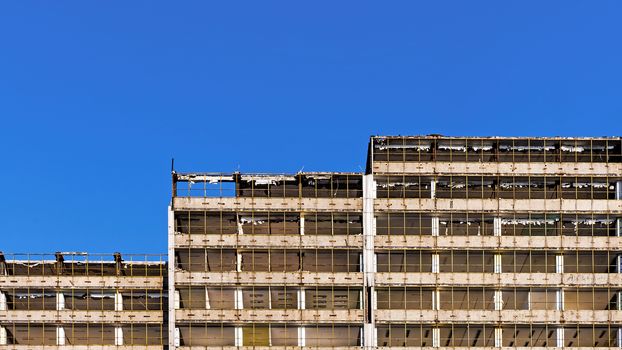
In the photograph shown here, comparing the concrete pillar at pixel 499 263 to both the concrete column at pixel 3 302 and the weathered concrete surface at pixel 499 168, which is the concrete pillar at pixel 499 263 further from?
the concrete column at pixel 3 302

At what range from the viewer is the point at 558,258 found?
7188 cm

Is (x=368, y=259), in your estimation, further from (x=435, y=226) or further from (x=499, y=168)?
(x=499, y=168)

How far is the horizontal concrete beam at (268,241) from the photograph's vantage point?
234ft

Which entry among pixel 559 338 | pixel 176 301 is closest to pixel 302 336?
pixel 176 301

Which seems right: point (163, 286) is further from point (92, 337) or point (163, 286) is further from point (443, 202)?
point (443, 202)

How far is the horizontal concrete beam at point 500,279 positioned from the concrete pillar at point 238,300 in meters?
12.3

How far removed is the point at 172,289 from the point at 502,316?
97.7 feet

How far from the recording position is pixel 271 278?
71000 mm

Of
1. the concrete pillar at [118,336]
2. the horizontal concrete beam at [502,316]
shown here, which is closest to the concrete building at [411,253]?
the horizontal concrete beam at [502,316]

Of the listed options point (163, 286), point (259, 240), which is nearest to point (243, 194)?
point (259, 240)

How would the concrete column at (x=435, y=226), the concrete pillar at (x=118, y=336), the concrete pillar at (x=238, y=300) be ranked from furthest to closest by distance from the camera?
the concrete pillar at (x=118, y=336)
the concrete column at (x=435, y=226)
the concrete pillar at (x=238, y=300)

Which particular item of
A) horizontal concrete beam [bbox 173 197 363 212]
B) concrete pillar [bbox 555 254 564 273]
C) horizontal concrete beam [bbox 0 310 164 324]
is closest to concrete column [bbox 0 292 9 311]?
horizontal concrete beam [bbox 0 310 164 324]

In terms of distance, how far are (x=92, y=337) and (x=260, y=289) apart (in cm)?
1736

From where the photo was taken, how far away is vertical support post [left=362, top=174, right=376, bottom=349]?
70.8 metres
